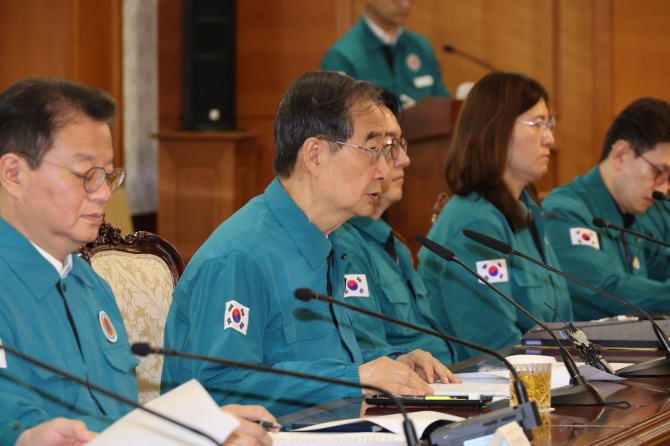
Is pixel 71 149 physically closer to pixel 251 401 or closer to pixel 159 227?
pixel 251 401

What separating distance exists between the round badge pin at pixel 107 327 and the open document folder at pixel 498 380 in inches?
27.2

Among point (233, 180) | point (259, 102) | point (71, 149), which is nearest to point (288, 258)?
point (71, 149)

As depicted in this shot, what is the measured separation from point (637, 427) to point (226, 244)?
38.0 inches

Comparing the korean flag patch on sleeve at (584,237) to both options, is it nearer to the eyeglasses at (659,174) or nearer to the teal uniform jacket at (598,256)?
the teal uniform jacket at (598,256)

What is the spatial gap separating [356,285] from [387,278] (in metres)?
0.21

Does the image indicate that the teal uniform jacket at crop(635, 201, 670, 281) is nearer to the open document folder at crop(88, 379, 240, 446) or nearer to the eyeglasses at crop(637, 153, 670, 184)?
the eyeglasses at crop(637, 153, 670, 184)

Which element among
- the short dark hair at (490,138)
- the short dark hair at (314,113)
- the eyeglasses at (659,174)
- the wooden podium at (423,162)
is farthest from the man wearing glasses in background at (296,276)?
the wooden podium at (423,162)

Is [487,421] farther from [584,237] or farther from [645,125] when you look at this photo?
[645,125]

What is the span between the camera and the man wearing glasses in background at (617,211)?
4.12 m

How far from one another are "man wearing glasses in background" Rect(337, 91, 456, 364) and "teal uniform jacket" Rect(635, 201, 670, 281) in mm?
1565

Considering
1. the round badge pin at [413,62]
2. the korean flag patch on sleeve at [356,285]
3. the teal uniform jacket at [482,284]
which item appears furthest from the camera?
the round badge pin at [413,62]

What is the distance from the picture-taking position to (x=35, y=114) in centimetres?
211

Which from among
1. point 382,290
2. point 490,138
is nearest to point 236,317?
point 382,290

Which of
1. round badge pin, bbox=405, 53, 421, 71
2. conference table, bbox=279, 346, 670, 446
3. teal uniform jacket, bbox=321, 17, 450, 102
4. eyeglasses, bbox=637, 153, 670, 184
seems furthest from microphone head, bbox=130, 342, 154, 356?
round badge pin, bbox=405, 53, 421, 71
